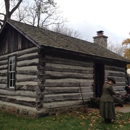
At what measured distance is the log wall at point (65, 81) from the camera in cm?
889

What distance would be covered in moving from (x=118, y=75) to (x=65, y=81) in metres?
5.52

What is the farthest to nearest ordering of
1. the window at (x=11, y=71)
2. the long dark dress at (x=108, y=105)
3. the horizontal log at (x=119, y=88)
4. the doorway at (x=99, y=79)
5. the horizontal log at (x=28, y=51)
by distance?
1. the horizontal log at (x=119, y=88)
2. the doorway at (x=99, y=79)
3. the window at (x=11, y=71)
4. the horizontal log at (x=28, y=51)
5. the long dark dress at (x=108, y=105)

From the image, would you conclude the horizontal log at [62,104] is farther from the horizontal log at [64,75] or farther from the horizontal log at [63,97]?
the horizontal log at [64,75]

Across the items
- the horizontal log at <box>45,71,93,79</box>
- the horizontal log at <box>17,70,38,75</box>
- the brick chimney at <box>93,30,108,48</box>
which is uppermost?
the brick chimney at <box>93,30,108,48</box>

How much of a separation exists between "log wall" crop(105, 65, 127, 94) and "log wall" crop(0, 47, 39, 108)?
5.47 metres

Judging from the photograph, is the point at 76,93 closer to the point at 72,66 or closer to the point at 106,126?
the point at 72,66

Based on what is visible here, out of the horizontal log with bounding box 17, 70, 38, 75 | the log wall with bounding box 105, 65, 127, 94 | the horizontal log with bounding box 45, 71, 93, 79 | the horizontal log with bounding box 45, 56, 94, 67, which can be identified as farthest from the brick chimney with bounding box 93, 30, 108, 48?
the horizontal log with bounding box 17, 70, 38, 75

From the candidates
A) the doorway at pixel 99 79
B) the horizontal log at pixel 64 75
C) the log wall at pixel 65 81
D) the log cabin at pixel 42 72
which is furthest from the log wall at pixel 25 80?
the doorway at pixel 99 79

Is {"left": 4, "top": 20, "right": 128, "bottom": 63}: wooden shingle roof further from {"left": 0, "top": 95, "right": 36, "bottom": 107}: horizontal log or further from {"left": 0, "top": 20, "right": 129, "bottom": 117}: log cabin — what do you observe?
{"left": 0, "top": 95, "right": 36, "bottom": 107}: horizontal log

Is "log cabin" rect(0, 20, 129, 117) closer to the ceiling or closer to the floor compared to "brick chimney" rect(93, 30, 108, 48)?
closer to the floor

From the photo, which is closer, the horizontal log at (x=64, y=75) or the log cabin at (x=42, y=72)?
the log cabin at (x=42, y=72)

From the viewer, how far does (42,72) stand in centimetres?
871

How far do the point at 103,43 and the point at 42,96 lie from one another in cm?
1090

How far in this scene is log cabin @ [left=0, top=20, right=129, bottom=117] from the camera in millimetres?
8742
